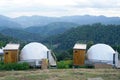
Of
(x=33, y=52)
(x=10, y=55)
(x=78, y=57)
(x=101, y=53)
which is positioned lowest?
(x=78, y=57)

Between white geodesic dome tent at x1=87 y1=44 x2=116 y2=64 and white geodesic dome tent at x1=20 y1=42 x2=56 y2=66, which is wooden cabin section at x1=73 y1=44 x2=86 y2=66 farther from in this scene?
white geodesic dome tent at x1=20 y1=42 x2=56 y2=66

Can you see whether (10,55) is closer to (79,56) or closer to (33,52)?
(33,52)

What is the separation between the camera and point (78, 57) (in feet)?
86.1

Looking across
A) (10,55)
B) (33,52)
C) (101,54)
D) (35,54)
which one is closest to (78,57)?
(101,54)

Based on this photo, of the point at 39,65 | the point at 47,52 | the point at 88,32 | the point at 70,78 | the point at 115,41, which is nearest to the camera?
the point at 70,78

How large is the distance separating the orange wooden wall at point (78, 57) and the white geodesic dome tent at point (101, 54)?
1024 mm

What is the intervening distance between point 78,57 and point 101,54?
2.07 m

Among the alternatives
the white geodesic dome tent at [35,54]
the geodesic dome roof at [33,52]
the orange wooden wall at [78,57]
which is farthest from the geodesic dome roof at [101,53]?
the geodesic dome roof at [33,52]

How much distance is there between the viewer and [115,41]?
8150 centimetres

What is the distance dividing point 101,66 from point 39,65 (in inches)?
186

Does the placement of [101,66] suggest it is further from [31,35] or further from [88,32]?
[31,35]

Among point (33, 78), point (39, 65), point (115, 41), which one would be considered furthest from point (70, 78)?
point (115, 41)

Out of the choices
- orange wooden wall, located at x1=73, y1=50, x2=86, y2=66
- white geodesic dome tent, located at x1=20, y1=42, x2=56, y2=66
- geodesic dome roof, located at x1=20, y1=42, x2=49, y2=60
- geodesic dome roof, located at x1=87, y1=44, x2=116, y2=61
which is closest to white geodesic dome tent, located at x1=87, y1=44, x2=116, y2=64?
geodesic dome roof, located at x1=87, y1=44, x2=116, y2=61

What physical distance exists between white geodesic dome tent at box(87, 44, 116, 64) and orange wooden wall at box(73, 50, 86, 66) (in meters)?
1.02
